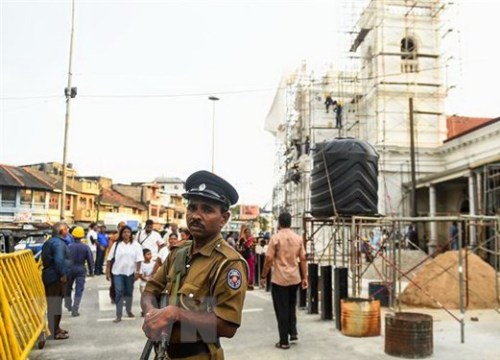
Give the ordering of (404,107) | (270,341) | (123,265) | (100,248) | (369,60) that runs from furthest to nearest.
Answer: (369,60)
(404,107)
(100,248)
(123,265)
(270,341)

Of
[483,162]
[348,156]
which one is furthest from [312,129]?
[348,156]

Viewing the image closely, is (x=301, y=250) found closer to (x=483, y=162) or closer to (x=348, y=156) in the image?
(x=348, y=156)

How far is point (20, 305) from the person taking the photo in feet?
18.1

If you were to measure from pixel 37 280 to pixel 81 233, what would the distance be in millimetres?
2828

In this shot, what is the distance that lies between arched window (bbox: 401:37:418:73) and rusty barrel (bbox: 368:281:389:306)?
73.8 feet

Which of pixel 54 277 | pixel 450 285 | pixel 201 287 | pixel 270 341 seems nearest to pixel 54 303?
pixel 54 277

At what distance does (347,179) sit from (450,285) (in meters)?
3.73

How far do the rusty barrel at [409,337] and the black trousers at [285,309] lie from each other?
1.35m

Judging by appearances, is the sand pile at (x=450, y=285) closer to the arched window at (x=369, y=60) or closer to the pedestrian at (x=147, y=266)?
the pedestrian at (x=147, y=266)

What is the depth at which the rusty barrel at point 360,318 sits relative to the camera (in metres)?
7.30

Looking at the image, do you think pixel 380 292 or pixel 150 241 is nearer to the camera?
pixel 150 241

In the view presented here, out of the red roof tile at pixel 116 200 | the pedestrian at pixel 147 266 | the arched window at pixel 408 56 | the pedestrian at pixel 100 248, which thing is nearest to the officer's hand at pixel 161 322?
the pedestrian at pixel 147 266

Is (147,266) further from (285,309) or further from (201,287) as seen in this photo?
(201,287)

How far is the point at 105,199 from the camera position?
6075 centimetres
